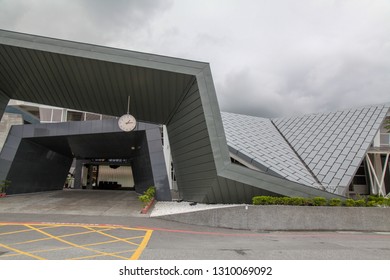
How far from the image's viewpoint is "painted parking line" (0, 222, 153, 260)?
6.55 m

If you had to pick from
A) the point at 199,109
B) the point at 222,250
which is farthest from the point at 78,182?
the point at 222,250

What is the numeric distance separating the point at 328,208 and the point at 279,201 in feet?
7.18

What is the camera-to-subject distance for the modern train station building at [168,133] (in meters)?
13.6

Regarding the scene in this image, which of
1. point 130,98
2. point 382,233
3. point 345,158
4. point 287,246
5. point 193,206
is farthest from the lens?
point 345,158

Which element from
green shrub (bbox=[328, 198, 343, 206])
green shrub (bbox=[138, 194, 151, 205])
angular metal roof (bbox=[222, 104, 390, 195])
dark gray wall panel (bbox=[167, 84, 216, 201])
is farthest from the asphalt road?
angular metal roof (bbox=[222, 104, 390, 195])

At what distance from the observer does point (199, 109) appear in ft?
46.5

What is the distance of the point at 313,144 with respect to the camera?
2541cm

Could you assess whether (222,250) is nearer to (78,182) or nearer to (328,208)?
(328,208)

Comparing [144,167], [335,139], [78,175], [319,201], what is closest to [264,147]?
[335,139]

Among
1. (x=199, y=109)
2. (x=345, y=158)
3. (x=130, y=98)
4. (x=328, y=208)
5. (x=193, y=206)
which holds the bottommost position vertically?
(x=328, y=208)

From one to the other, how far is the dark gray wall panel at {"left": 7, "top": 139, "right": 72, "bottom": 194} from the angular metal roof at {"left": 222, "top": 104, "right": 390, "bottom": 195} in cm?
1626

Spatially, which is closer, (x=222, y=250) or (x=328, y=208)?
(x=222, y=250)

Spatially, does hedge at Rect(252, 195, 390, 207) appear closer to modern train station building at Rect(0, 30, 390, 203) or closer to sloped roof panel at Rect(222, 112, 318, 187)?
modern train station building at Rect(0, 30, 390, 203)

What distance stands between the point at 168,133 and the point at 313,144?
1425 cm
